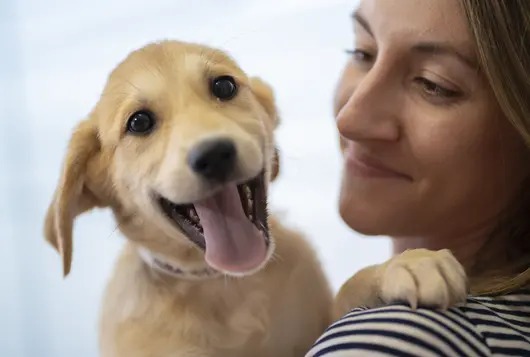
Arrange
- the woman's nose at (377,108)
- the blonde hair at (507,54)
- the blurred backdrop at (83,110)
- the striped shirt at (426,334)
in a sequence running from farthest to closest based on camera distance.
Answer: the blurred backdrop at (83,110) < the woman's nose at (377,108) < the blonde hair at (507,54) < the striped shirt at (426,334)

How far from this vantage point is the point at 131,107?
1.08 m

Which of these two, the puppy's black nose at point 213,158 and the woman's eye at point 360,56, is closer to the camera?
the puppy's black nose at point 213,158

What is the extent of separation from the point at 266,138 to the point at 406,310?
16.0 inches

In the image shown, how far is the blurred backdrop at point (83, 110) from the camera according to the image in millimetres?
1890

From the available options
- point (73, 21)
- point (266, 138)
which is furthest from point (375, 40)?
point (73, 21)

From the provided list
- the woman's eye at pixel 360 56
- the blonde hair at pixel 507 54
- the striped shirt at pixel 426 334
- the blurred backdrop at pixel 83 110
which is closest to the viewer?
the striped shirt at pixel 426 334

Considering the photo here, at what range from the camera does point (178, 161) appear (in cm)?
99

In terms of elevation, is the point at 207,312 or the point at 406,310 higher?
the point at 406,310

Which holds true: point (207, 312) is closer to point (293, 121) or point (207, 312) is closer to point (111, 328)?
point (111, 328)

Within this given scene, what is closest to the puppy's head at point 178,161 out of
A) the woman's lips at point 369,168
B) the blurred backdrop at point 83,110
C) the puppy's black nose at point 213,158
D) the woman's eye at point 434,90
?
the puppy's black nose at point 213,158

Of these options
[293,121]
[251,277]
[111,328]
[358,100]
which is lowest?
[111,328]

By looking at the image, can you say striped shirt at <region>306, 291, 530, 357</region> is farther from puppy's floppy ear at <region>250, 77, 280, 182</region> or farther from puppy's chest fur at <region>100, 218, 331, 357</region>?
puppy's floppy ear at <region>250, 77, 280, 182</region>

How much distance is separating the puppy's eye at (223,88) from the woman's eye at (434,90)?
1.02 feet

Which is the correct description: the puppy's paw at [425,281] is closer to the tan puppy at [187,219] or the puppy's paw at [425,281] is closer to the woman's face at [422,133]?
the tan puppy at [187,219]
